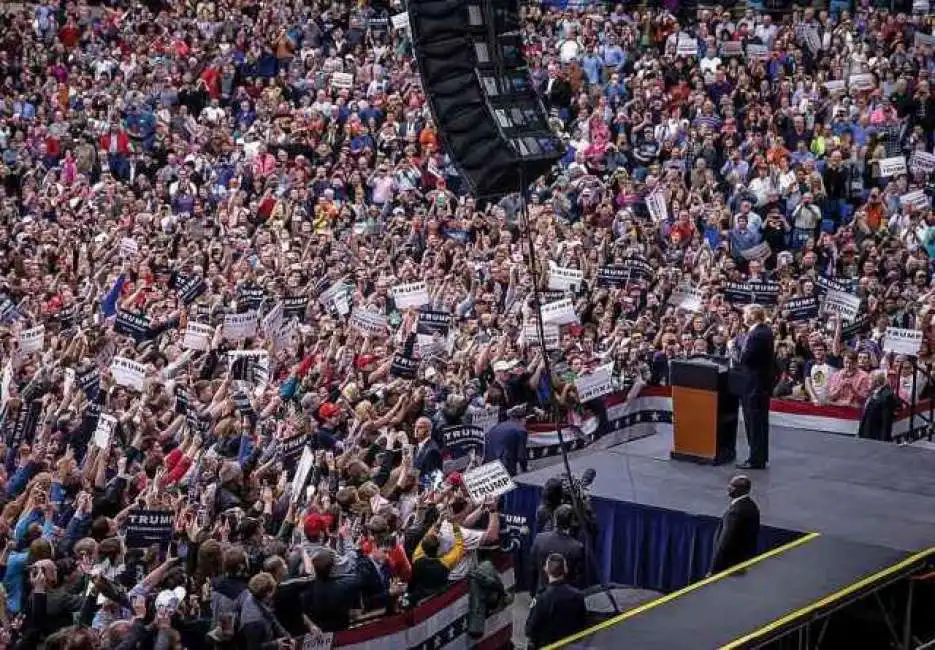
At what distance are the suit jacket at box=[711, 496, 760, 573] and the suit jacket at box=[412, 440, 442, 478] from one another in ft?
9.64

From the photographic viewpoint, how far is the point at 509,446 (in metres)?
16.2

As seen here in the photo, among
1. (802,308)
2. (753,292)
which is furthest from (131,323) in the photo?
(802,308)

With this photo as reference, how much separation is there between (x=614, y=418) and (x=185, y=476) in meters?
4.89

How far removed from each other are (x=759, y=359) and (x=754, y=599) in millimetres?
3357

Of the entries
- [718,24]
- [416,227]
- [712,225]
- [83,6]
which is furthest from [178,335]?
[83,6]

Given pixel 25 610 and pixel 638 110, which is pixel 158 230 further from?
pixel 25 610

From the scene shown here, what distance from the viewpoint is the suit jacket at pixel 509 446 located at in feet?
53.1

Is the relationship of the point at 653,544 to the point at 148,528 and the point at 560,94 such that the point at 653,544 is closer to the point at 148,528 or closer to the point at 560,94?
the point at 148,528

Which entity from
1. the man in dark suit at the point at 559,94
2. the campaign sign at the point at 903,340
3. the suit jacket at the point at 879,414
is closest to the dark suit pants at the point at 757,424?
the suit jacket at the point at 879,414

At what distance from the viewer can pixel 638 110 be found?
2570cm

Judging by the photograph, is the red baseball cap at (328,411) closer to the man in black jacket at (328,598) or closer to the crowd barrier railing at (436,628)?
the crowd barrier railing at (436,628)

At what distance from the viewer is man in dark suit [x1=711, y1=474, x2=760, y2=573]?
43.2 ft

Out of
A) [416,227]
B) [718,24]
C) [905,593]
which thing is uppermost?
[718,24]

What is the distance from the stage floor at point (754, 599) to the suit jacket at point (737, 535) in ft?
0.72
